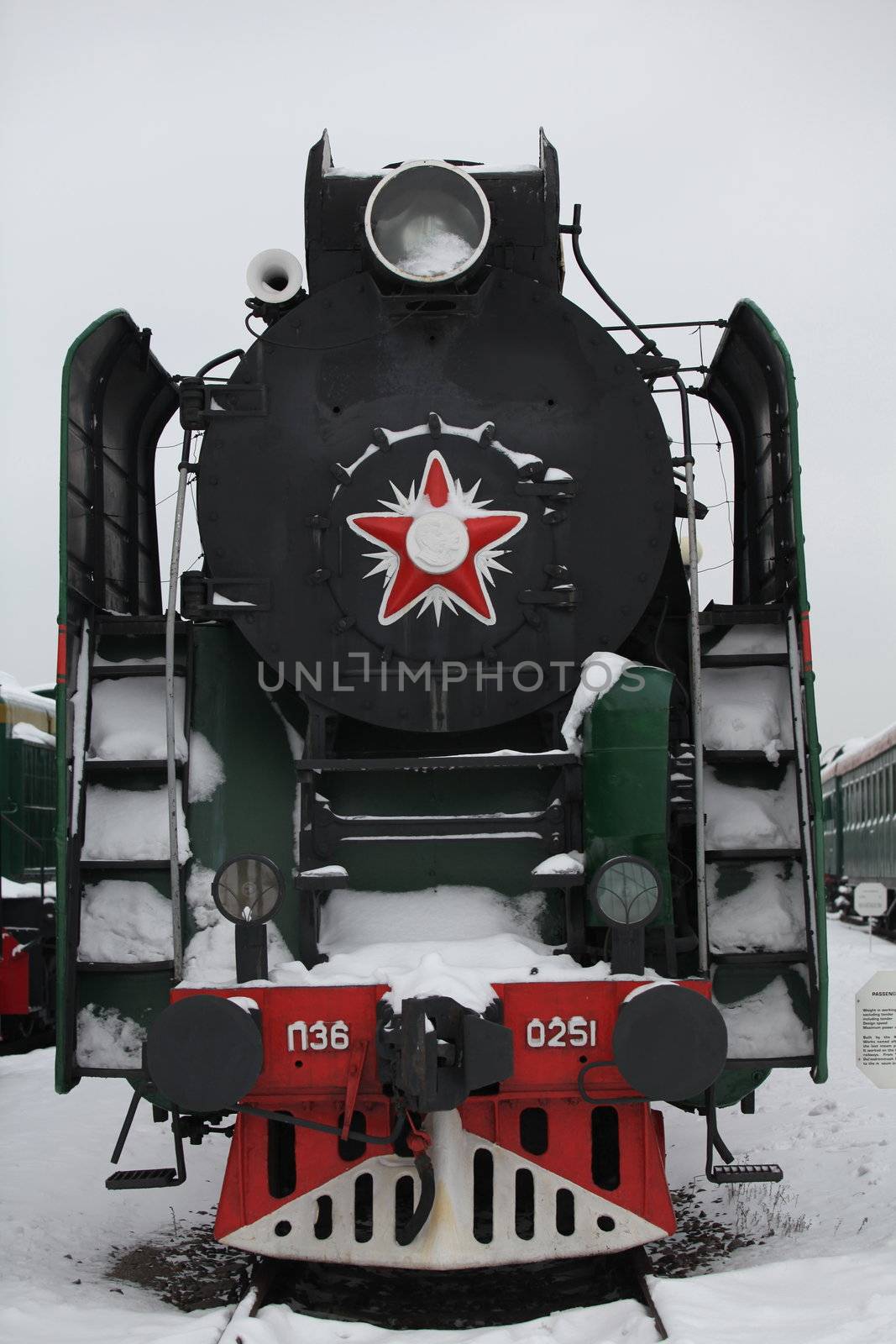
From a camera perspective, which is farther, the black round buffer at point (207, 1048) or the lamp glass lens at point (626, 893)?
the lamp glass lens at point (626, 893)

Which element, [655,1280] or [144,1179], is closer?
[655,1280]

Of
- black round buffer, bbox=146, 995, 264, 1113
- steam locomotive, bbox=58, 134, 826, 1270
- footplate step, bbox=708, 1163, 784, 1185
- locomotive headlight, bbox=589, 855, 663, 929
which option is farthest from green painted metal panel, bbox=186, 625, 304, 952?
footplate step, bbox=708, 1163, 784, 1185

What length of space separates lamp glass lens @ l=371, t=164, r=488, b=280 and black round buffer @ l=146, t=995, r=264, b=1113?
8.81ft

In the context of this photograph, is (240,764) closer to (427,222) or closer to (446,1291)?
(446,1291)

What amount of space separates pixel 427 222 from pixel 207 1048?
3.05 metres

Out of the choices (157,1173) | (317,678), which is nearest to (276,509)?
(317,678)

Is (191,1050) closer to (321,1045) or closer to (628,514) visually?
(321,1045)

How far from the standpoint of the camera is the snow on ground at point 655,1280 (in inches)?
149

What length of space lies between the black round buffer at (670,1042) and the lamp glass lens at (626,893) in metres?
0.26

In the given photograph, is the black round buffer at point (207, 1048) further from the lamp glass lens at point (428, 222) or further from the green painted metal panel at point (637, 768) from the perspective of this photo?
the lamp glass lens at point (428, 222)

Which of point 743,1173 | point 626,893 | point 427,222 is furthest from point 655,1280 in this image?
point 427,222

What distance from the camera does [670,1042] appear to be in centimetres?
392

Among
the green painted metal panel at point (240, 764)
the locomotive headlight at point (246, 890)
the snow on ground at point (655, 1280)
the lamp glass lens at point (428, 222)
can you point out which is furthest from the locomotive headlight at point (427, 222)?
the snow on ground at point (655, 1280)

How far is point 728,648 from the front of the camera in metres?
5.02
